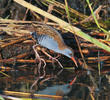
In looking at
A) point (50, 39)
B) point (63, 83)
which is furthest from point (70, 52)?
point (63, 83)

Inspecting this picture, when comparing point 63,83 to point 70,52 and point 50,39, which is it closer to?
point 70,52

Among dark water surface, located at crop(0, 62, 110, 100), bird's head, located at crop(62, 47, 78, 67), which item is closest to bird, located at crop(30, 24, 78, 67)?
bird's head, located at crop(62, 47, 78, 67)

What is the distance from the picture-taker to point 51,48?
424 centimetres

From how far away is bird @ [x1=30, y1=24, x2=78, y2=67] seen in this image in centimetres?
421

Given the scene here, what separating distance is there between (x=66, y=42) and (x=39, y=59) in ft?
2.50

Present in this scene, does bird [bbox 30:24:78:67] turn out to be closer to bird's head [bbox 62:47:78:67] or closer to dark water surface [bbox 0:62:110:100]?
bird's head [bbox 62:47:78:67]

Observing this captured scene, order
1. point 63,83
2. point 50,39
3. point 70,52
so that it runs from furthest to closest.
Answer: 1. point 50,39
2. point 70,52
3. point 63,83

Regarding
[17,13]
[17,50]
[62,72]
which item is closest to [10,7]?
[17,13]

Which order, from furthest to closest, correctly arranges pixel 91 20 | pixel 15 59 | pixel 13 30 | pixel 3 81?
pixel 91 20, pixel 13 30, pixel 15 59, pixel 3 81

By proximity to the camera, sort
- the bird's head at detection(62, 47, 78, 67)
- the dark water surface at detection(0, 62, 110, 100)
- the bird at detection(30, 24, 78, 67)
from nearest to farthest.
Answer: the dark water surface at detection(0, 62, 110, 100) < the bird's head at detection(62, 47, 78, 67) < the bird at detection(30, 24, 78, 67)

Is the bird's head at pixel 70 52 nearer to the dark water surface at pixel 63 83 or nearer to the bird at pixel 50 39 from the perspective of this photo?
the bird at pixel 50 39

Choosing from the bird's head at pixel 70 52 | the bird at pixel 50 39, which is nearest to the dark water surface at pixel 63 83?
the bird's head at pixel 70 52

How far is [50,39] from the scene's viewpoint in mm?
4297

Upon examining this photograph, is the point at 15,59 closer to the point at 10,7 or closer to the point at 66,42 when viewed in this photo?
the point at 66,42
